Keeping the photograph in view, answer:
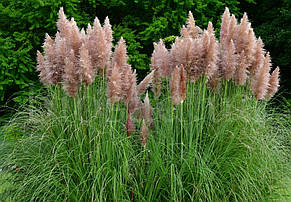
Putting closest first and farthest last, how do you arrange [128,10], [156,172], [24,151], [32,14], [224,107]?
1. [156,172]
2. [24,151]
3. [224,107]
4. [32,14]
5. [128,10]

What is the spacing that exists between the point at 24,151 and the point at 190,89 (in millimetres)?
1775

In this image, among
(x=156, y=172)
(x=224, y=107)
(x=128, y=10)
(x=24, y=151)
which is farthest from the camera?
(x=128, y=10)

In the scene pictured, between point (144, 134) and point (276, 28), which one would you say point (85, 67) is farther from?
point (276, 28)

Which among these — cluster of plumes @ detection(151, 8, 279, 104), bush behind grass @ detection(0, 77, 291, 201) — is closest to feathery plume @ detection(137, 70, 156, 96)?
cluster of plumes @ detection(151, 8, 279, 104)

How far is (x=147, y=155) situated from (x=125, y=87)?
690 millimetres

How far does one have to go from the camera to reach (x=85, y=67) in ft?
12.1

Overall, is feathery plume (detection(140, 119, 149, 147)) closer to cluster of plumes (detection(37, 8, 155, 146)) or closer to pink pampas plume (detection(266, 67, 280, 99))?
cluster of plumes (detection(37, 8, 155, 146))

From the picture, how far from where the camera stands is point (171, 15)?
8.14 m

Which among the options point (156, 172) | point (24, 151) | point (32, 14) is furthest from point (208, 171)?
point (32, 14)

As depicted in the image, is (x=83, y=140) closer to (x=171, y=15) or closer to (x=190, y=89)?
(x=190, y=89)

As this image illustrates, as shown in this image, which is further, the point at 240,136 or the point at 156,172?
the point at 240,136

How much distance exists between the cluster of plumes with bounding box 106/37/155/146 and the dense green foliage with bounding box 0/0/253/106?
377 centimetres

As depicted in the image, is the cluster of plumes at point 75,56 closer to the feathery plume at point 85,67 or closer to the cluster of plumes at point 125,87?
the feathery plume at point 85,67

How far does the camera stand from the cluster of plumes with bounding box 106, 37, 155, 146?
3.65 meters
